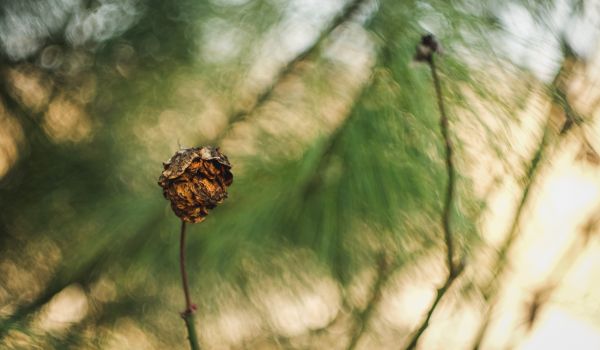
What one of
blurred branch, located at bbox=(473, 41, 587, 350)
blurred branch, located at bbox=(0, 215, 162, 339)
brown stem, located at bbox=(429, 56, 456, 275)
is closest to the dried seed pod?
brown stem, located at bbox=(429, 56, 456, 275)

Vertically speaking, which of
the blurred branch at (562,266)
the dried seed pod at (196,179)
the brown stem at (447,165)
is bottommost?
the dried seed pod at (196,179)

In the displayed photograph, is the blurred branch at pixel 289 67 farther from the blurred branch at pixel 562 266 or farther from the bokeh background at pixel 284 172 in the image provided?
the blurred branch at pixel 562 266

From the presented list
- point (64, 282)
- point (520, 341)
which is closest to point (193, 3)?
point (64, 282)

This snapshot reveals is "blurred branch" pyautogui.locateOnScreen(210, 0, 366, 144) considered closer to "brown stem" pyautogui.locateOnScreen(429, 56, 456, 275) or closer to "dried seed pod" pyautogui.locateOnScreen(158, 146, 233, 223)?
"brown stem" pyautogui.locateOnScreen(429, 56, 456, 275)

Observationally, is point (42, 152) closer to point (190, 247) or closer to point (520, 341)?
point (190, 247)

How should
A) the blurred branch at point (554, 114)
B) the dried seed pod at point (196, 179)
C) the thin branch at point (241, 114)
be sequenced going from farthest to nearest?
1. the thin branch at point (241, 114)
2. the blurred branch at point (554, 114)
3. the dried seed pod at point (196, 179)

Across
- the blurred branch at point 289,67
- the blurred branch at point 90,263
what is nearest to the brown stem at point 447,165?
the blurred branch at point 289,67
